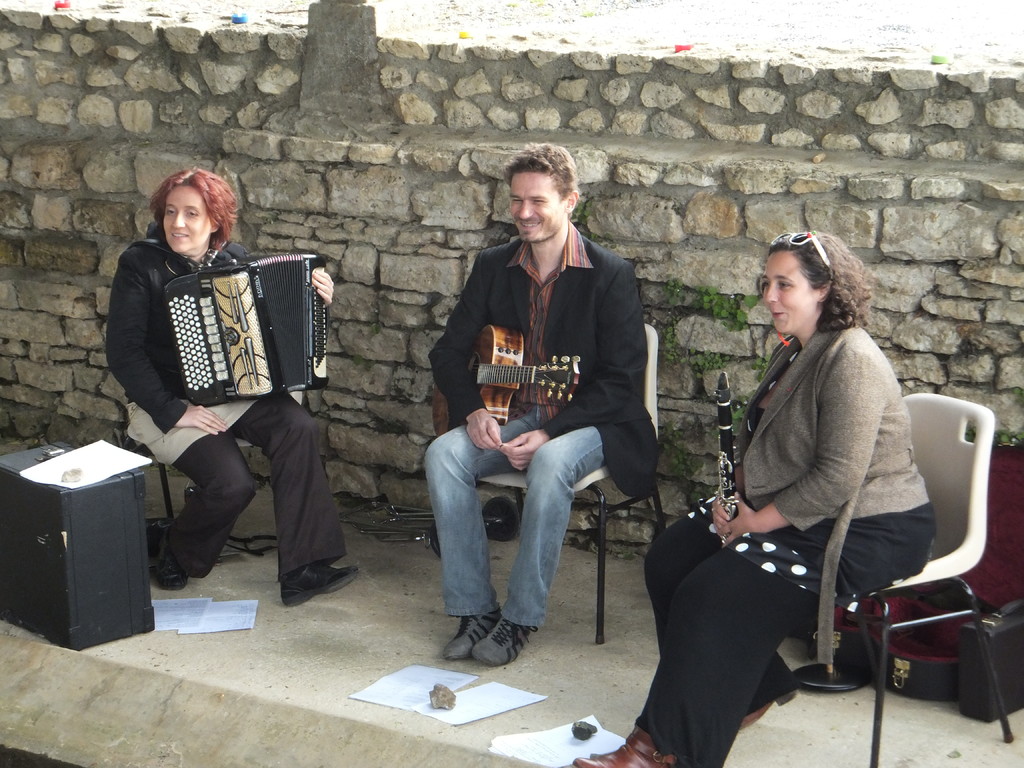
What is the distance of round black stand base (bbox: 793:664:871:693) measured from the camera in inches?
129

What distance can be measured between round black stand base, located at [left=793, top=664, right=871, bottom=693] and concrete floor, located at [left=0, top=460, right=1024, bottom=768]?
0.08ft

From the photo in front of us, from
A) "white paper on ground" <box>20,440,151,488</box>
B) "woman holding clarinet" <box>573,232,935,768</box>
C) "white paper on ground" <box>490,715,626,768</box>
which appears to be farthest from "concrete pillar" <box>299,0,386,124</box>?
"white paper on ground" <box>490,715,626,768</box>

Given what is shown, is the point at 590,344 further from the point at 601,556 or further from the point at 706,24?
the point at 706,24

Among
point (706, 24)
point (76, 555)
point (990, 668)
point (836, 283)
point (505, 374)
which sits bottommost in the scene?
point (990, 668)

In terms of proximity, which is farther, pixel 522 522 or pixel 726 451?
pixel 522 522

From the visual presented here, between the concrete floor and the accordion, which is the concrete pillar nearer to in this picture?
the accordion

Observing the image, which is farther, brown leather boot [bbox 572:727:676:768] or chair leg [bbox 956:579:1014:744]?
chair leg [bbox 956:579:1014:744]

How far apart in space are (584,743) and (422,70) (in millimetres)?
2493

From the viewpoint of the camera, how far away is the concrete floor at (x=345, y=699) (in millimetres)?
3025

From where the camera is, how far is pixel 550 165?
3611 millimetres

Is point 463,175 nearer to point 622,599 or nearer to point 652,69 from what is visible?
point 652,69

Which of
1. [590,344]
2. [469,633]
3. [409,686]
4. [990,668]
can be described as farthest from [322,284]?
[990,668]

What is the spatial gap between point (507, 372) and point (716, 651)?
1.31m

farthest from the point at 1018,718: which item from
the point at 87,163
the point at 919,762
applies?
the point at 87,163
